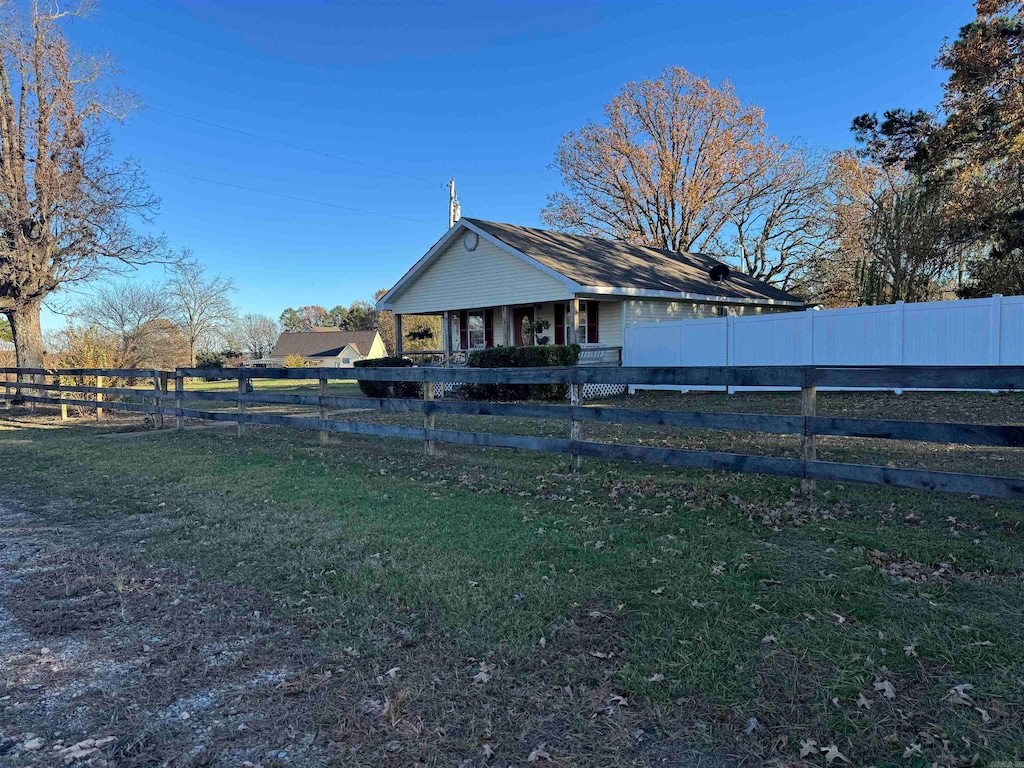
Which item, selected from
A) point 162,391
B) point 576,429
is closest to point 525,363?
point 162,391

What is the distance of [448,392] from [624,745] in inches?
653

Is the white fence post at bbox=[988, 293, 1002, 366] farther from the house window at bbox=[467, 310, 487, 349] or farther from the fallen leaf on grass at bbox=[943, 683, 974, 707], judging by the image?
the house window at bbox=[467, 310, 487, 349]

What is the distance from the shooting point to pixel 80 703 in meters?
2.64

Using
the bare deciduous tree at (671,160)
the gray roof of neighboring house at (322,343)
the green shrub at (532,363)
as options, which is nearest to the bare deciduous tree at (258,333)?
the gray roof of neighboring house at (322,343)

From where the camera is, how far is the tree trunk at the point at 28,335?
1783cm

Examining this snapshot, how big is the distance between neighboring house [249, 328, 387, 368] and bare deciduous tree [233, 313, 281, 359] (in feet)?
50.7

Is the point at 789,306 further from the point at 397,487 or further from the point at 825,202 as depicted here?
the point at 397,487

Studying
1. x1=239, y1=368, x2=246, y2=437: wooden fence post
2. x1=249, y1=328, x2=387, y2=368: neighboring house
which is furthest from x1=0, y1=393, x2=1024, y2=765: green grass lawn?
x1=249, y1=328, x2=387, y2=368: neighboring house

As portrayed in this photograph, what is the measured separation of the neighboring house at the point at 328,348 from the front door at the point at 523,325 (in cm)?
4334

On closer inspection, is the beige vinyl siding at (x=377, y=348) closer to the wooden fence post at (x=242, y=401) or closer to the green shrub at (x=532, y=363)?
the green shrub at (x=532, y=363)

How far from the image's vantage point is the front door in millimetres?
21516

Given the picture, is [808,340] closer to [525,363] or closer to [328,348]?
[525,363]

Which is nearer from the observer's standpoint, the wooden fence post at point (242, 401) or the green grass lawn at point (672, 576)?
the green grass lawn at point (672, 576)

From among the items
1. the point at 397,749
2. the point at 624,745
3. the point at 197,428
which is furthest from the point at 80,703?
the point at 197,428
